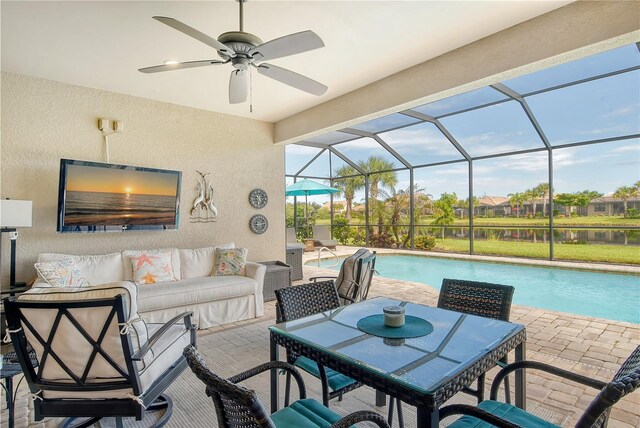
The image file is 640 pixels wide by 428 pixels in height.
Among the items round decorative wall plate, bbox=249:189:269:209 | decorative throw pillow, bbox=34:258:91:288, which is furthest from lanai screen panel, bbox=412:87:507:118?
decorative throw pillow, bbox=34:258:91:288

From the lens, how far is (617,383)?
1.02 m

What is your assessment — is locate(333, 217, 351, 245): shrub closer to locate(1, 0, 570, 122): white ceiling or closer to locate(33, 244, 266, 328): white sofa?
locate(33, 244, 266, 328): white sofa

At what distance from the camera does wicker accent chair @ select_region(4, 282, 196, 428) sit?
5.65 feet

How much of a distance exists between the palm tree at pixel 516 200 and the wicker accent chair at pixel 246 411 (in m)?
9.22

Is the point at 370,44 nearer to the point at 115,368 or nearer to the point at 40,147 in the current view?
the point at 115,368

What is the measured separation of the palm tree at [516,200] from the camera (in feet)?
29.1

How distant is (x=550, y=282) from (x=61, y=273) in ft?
27.0

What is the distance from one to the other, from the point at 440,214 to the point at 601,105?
4752 mm

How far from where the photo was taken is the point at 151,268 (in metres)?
4.27

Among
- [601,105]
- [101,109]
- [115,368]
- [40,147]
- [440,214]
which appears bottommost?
[115,368]

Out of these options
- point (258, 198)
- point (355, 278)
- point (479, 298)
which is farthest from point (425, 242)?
point (479, 298)

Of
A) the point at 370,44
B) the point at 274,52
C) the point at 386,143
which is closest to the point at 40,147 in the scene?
the point at 274,52

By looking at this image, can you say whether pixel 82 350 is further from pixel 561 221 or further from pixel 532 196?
pixel 532 196

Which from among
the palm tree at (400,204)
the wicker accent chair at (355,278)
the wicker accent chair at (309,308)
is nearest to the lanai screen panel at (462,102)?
the wicker accent chair at (355,278)
